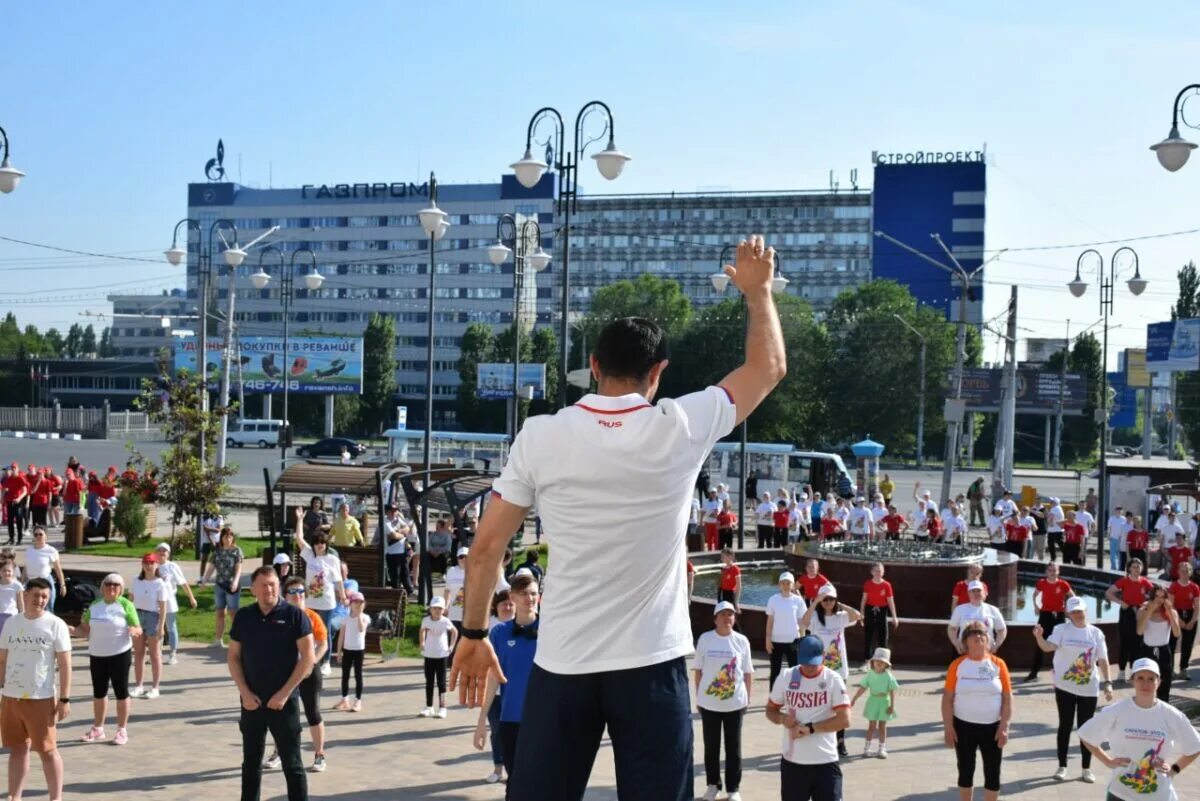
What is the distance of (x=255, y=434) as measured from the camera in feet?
240

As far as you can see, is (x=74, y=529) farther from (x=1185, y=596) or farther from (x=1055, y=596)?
(x=1185, y=596)

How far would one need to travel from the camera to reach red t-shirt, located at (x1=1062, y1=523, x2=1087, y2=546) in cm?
2908

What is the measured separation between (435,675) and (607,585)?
1127 centimetres

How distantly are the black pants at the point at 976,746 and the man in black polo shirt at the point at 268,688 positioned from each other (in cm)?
488

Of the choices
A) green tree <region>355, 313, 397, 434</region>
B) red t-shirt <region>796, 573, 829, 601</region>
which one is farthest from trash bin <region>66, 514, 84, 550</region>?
green tree <region>355, 313, 397, 434</region>

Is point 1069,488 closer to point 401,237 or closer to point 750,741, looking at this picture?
point 750,741

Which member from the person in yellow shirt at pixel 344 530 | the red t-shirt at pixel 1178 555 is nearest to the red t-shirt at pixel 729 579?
the person in yellow shirt at pixel 344 530

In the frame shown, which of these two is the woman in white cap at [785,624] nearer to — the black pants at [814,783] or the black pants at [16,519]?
the black pants at [814,783]

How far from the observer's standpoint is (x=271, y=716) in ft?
28.5

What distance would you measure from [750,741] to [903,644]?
19.5ft

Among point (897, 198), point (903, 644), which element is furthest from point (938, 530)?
point (897, 198)

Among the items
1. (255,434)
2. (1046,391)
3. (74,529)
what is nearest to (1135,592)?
(74,529)

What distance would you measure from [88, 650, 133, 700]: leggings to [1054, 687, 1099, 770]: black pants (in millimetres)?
8739

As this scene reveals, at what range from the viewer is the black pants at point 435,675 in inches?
539
